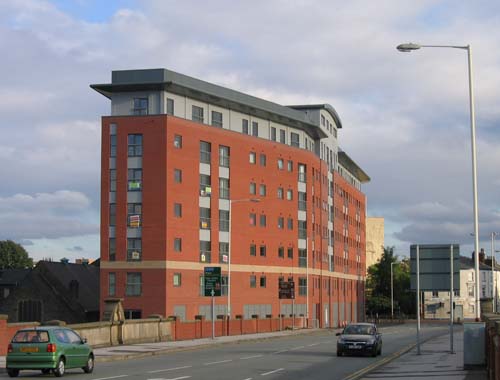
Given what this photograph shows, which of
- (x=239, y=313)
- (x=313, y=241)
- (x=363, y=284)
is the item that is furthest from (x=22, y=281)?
(x=363, y=284)

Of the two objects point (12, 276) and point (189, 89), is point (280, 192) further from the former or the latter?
point (12, 276)

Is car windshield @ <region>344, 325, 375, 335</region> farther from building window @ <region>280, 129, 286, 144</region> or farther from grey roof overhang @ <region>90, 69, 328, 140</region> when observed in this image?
building window @ <region>280, 129, 286, 144</region>

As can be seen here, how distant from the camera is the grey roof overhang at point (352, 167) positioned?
11572 centimetres

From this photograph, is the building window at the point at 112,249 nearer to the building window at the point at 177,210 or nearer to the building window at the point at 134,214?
the building window at the point at 134,214

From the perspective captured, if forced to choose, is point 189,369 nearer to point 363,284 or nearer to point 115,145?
point 115,145

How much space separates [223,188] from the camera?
78812mm

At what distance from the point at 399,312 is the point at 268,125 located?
210 feet

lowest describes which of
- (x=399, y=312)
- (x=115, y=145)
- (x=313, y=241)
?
(x=399, y=312)

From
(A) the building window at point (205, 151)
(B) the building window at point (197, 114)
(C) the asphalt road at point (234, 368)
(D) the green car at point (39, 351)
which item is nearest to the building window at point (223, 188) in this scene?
(A) the building window at point (205, 151)

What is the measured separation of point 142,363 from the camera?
3189 centimetres

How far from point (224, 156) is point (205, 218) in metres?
6.41

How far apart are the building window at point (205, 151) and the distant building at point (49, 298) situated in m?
22.7

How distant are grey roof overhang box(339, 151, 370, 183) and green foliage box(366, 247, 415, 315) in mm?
12534

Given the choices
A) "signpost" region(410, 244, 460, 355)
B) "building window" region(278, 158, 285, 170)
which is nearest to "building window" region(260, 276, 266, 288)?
"building window" region(278, 158, 285, 170)
